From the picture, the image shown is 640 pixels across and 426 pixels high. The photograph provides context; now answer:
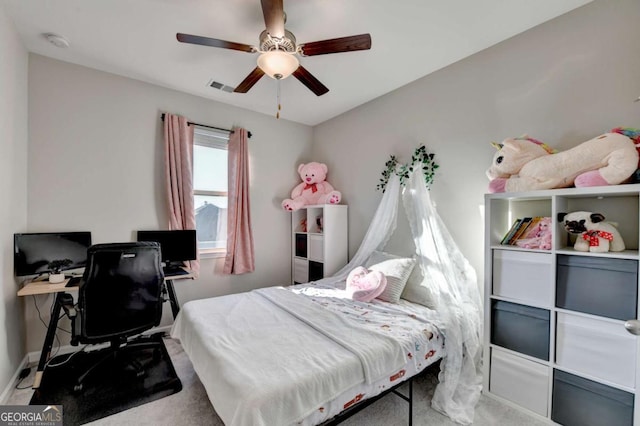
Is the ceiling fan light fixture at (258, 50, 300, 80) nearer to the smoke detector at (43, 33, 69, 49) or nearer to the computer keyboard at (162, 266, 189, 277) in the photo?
the smoke detector at (43, 33, 69, 49)

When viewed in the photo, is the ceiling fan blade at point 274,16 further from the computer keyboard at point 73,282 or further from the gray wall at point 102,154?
the computer keyboard at point 73,282

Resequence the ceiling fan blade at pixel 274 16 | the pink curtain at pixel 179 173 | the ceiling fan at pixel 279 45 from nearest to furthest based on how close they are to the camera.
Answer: the ceiling fan blade at pixel 274 16, the ceiling fan at pixel 279 45, the pink curtain at pixel 179 173

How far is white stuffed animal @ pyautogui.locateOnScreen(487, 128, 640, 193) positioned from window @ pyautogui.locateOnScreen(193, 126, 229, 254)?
304 centimetres

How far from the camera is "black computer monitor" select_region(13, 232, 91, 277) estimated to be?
7.43 feet

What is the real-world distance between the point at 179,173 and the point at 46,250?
1330 mm

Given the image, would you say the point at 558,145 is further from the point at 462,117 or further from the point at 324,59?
the point at 324,59

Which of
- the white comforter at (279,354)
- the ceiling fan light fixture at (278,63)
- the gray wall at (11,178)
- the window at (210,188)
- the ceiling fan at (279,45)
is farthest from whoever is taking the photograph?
the window at (210,188)

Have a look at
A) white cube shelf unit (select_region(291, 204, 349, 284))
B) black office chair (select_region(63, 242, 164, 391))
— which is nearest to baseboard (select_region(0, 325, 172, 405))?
black office chair (select_region(63, 242, 164, 391))

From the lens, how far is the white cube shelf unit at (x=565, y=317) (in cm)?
146

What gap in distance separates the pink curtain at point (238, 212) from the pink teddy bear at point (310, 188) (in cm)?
61

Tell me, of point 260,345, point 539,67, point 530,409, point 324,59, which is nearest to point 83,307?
point 260,345

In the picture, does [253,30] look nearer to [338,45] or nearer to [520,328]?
[338,45]

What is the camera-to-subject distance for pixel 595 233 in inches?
62.2

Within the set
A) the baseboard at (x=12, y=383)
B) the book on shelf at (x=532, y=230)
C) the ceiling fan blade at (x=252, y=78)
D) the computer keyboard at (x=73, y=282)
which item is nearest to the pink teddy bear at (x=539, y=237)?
the book on shelf at (x=532, y=230)
